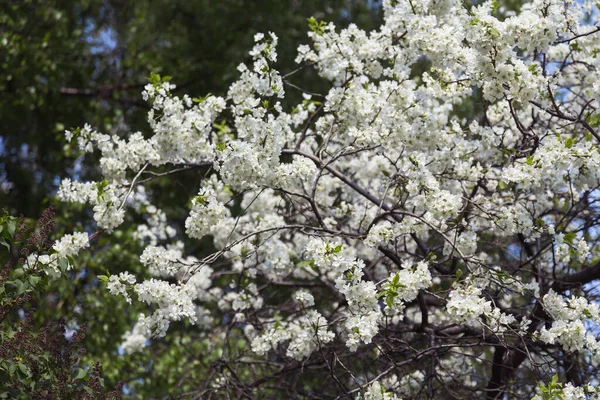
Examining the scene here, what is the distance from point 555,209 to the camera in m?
4.19

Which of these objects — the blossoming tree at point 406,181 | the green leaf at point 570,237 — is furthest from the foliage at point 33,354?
the green leaf at point 570,237

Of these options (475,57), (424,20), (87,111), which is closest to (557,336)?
(475,57)

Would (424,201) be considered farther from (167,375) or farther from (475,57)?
(167,375)

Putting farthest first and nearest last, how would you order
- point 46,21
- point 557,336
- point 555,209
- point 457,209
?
point 46,21, point 555,209, point 457,209, point 557,336

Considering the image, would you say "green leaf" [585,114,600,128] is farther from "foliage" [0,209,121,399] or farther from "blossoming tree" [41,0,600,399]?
"foliage" [0,209,121,399]

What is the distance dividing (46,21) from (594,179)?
6.52 m

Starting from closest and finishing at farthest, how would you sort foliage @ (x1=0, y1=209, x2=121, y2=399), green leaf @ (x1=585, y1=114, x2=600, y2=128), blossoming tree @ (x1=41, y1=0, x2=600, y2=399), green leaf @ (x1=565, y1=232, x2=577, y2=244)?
foliage @ (x1=0, y1=209, x2=121, y2=399) → blossoming tree @ (x1=41, y1=0, x2=600, y2=399) → green leaf @ (x1=565, y1=232, x2=577, y2=244) → green leaf @ (x1=585, y1=114, x2=600, y2=128)

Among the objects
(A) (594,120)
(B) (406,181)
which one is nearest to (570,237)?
(A) (594,120)

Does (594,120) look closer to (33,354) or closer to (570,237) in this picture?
(570,237)

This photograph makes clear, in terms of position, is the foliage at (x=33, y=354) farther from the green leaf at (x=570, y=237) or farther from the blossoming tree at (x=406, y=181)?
the green leaf at (x=570, y=237)

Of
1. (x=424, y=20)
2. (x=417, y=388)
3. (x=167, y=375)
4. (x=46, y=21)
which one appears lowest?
(x=417, y=388)

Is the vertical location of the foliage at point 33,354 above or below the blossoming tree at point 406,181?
below

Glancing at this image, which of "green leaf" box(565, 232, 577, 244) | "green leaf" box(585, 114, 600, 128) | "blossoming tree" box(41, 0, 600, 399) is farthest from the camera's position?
"green leaf" box(585, 114, 600, 128)

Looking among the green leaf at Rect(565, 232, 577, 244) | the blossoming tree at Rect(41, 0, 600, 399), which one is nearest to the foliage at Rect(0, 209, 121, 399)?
the blossoming tree at Rect(41, 0, 600, 399)
